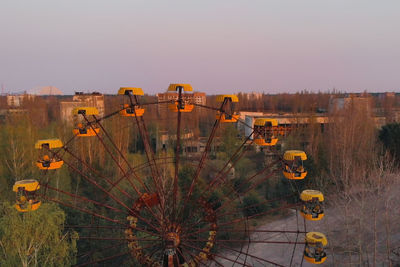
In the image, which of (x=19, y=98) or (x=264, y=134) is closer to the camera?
(x=264, y=134)

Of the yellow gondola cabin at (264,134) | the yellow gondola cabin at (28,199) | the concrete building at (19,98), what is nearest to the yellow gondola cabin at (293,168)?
the yellow gondola cabin at (264,134)

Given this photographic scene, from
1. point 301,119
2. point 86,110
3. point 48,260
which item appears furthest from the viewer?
point 301,119

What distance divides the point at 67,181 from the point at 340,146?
19.9 m

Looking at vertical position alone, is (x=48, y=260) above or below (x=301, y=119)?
below

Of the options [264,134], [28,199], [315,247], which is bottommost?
[315,247]

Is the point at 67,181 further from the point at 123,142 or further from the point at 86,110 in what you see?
the point at 86,110

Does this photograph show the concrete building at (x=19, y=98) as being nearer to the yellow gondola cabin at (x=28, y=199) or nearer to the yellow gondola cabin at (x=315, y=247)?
the yellow gondola cabin at (x=28, y=199)

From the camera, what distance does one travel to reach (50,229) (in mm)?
10883

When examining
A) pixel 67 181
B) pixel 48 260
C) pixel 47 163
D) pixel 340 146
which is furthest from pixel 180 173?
pixel 340 146

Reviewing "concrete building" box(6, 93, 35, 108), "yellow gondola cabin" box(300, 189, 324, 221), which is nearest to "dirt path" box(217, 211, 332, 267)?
"yellow gondola cabin" box(300, 189, 324, 221)

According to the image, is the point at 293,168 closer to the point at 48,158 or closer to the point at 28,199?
the point at 48,158

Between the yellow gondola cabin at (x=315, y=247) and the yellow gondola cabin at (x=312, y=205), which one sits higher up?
the yellow gondola cabin at (x=312, y=205)

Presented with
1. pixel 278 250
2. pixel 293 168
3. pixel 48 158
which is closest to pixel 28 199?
pixel 48 158

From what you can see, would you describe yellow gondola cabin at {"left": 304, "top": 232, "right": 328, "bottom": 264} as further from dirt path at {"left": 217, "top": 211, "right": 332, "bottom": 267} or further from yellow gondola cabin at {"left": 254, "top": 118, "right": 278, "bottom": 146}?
dirt path at {"left": 217, "top": 211, "right": 332, "bottom": 267}
